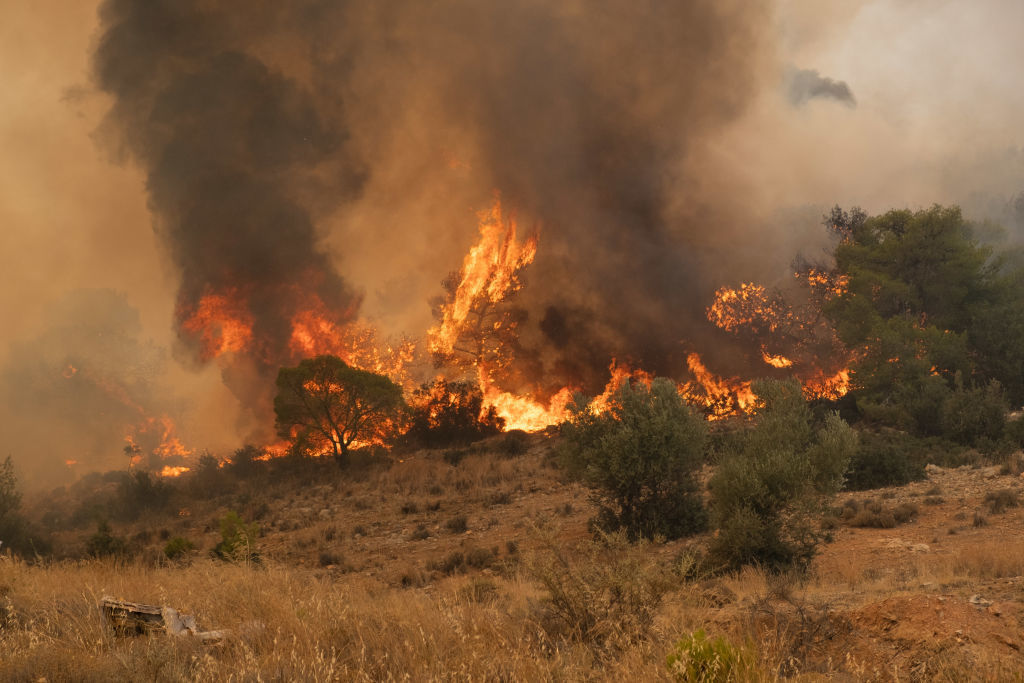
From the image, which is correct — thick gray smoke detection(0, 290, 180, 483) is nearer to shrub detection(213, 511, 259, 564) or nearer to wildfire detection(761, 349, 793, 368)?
shrub detection(213, 511, 259, 564)

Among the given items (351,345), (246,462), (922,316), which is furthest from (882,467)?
(246,462)

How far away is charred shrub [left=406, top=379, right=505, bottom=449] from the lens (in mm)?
33844

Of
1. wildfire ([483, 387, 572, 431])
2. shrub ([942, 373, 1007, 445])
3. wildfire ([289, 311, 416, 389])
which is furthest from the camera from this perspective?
wildfire ([289, 311, 416, 389])

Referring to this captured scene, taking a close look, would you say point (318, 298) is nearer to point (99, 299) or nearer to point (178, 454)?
point (178, 454)

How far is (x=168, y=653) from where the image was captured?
16.5 feet

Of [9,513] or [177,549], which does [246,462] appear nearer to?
[9,513]

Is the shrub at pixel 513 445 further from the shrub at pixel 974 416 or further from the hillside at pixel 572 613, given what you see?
the shrub at pixel 974 416

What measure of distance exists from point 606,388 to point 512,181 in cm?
1349

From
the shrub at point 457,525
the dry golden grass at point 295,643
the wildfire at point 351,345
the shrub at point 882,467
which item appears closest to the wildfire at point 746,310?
the shrub at point 882,467

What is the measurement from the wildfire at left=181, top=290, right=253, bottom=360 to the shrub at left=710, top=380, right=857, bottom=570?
31887 mm

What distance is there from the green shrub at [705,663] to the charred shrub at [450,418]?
2910 centimetres

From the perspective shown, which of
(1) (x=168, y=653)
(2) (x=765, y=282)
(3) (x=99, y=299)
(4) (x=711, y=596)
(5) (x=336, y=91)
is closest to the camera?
(1) (x=168, y=653)

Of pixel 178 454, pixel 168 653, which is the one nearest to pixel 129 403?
pixel 178 454

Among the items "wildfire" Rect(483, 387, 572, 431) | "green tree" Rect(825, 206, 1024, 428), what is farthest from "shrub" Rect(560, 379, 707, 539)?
"wildfire" Rect(483, 387, 572, 431)
